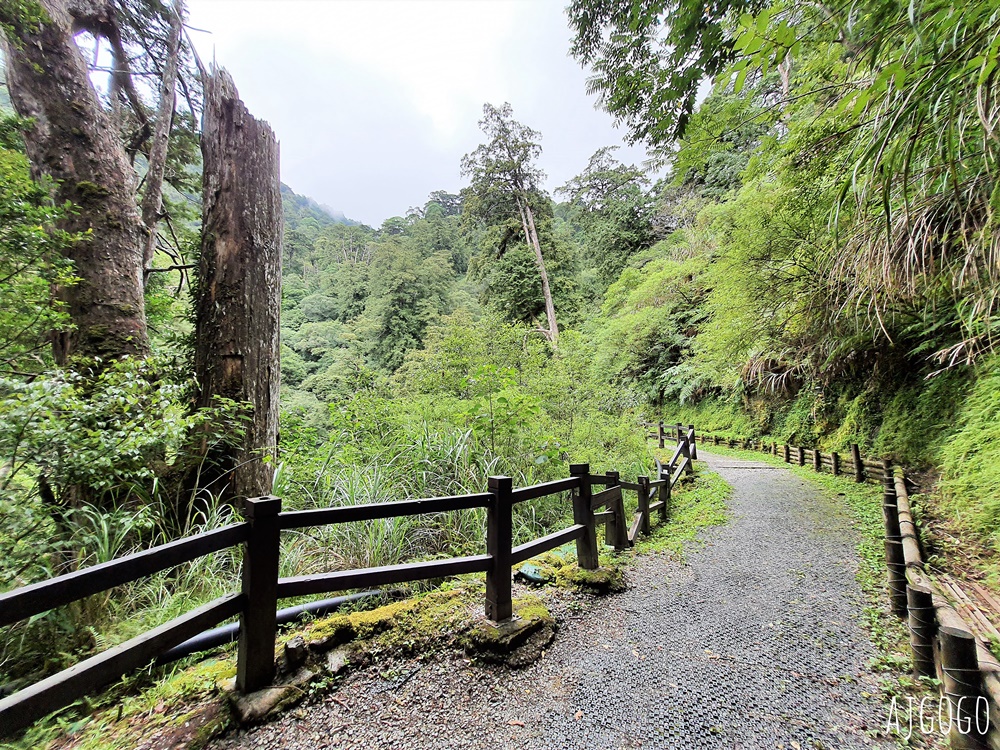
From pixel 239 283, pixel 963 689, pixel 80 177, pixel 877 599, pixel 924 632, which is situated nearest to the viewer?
pixel 963 689

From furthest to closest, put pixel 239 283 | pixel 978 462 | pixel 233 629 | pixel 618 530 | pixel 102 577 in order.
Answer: pixel 618 530 < pixel 978 462 < pixel 239 283 < pixel 233 629 < pixel 102 577

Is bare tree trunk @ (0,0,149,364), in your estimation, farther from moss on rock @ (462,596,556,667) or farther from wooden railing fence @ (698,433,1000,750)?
wooden railing fence @ (698,433,1000,750)

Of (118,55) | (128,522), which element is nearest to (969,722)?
(128,522)

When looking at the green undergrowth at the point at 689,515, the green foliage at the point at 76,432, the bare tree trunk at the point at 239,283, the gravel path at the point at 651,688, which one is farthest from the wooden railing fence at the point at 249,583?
the green undergrowth at the point at 689,515

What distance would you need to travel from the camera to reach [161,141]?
5.67 meters

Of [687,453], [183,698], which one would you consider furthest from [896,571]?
[687,453]

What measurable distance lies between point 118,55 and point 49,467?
6.98 metres

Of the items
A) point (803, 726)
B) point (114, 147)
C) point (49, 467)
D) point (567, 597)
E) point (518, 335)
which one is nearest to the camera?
point (803, 726)

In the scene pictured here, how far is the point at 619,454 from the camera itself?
7355mm

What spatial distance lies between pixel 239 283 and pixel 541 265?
1367 centimetres

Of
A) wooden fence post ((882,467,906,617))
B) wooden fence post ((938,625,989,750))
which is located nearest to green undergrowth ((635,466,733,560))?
wooden fence post ((882,467,906,617))

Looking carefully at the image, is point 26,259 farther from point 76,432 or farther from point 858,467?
point 858,467

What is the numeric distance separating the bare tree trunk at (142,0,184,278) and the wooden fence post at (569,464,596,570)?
627cm

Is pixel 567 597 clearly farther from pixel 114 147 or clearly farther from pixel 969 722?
pixel 114 147
